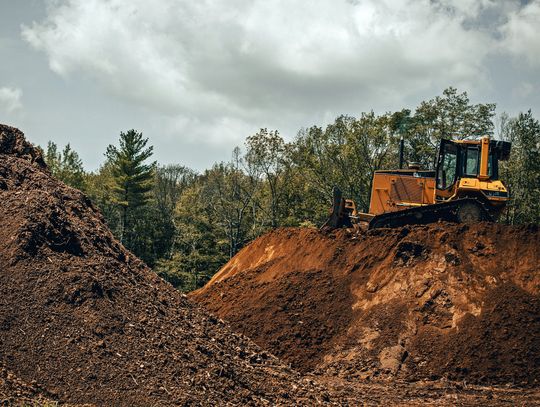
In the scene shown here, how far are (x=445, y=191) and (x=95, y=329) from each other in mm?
14223

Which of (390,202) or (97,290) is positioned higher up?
(390,202)

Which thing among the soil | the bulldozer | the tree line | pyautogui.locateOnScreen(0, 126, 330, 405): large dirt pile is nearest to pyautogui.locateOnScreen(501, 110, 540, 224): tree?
the tree line

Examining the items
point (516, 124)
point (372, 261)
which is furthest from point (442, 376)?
point (516, 124)

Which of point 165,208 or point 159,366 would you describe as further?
point 165,208

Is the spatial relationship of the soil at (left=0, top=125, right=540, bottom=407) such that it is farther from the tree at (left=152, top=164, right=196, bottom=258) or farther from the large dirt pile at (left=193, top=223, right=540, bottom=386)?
the tree at (left=152, top=164, right=196, bottom=258)

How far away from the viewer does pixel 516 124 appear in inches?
1560

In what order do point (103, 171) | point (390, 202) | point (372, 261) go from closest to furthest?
point (372, 261)
point (390, 202)
point (103, 171)

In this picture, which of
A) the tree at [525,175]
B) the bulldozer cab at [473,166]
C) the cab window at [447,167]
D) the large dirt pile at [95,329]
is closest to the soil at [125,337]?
the large dirt pile at [95,329]

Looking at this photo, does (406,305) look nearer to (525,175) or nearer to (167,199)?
(525,175)

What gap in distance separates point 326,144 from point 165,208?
2375cm

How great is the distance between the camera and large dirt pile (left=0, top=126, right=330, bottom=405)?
7.16 metres

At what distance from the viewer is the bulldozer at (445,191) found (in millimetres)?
18547

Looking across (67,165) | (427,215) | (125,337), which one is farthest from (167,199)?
(125,337)

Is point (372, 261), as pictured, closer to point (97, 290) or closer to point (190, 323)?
point (190, 323)
